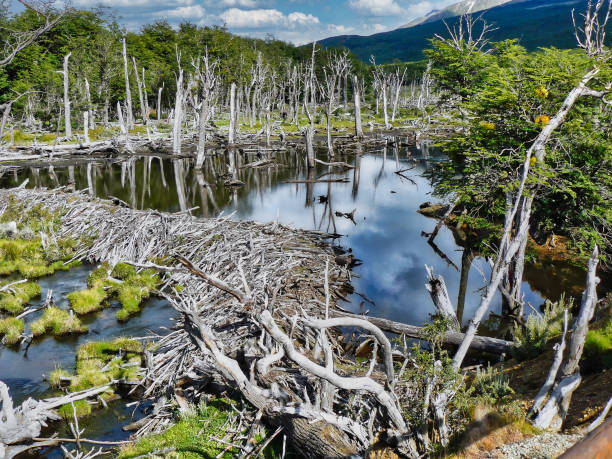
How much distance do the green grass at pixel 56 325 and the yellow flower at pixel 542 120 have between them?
14.6 m

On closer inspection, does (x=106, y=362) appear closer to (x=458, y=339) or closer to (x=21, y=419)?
(x=21, y=419)

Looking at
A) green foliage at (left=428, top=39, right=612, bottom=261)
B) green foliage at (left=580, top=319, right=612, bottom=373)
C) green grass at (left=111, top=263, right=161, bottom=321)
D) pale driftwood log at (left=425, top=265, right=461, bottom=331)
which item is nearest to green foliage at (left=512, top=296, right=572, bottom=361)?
green foliage at (left=580, top=319, right=612, bottom=373)

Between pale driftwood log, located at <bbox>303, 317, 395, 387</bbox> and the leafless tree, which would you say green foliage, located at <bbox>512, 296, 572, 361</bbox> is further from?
the leafless tree

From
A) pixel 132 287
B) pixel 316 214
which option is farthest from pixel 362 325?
pixel 316 214

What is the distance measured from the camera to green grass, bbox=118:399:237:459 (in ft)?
24.8

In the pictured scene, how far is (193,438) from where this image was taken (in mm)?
7824

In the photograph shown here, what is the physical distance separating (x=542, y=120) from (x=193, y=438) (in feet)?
36.8

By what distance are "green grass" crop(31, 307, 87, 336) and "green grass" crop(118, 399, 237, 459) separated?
22.3 feet

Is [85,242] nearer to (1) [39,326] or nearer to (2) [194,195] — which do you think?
(1) [39,326]

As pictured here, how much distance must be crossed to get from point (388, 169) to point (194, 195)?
20.2m

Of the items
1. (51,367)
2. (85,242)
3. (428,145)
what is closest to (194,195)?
(85,242)

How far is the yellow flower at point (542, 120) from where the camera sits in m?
11.2

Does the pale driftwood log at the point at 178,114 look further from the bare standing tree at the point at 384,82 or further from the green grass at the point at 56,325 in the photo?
the bare standing tree at the point at 384,82

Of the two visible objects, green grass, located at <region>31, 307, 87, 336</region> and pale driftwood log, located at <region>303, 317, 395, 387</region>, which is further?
green grass, located at <region>31, 307, 87, 336</region>
